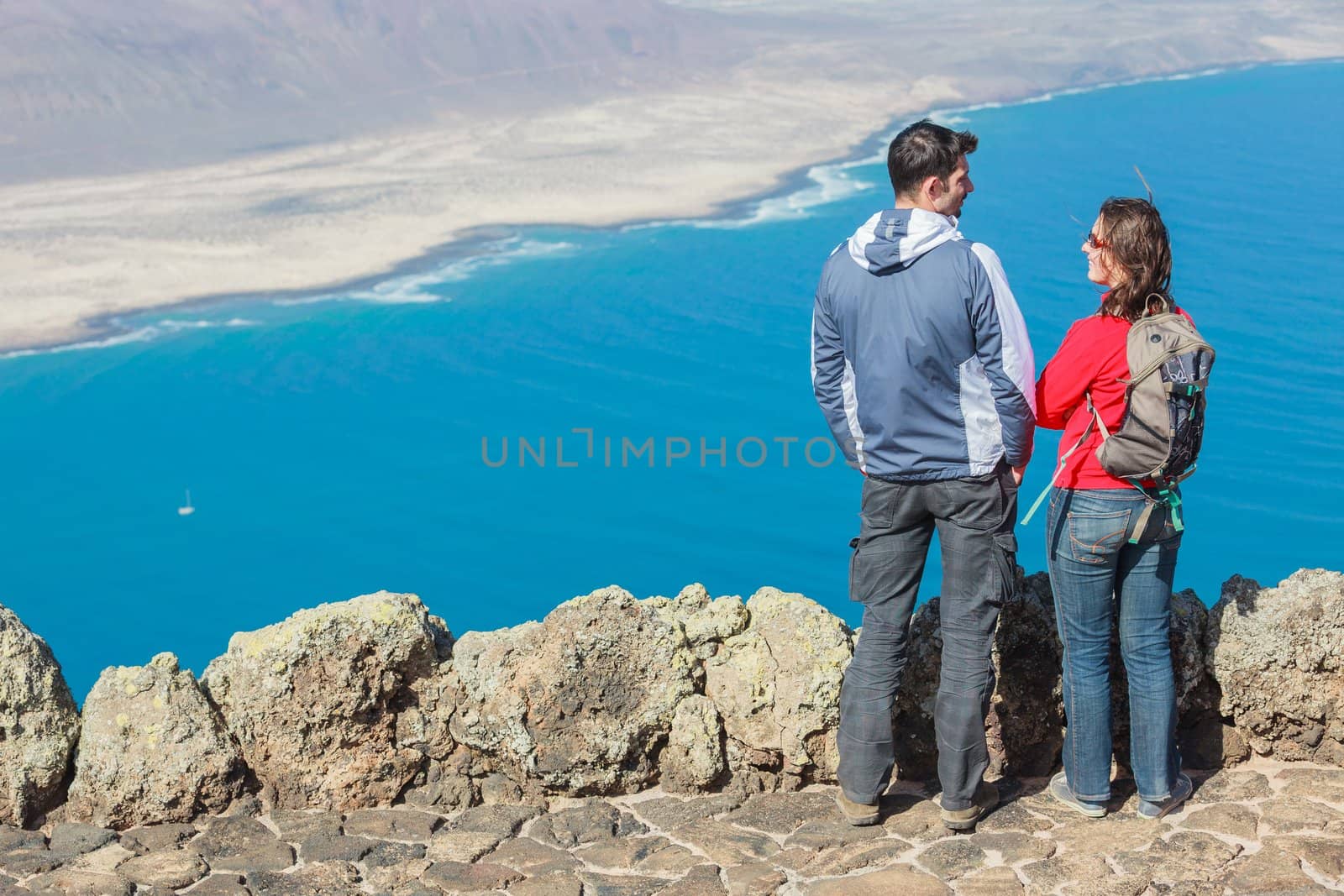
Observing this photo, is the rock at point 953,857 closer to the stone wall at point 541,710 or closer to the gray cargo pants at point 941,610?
the gray cargo pants at point 941,610

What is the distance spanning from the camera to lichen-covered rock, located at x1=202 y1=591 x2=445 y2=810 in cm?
438

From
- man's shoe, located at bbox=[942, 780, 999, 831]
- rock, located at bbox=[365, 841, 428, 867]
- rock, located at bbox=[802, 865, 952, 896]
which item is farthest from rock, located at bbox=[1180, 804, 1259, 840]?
rock, located at bbox=[365, 841, 428, 867]

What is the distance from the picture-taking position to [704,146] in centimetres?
4056

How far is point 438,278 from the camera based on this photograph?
90.1ft

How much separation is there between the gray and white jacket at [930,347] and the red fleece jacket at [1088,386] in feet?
0.31

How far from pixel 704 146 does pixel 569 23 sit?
3273 centimetres

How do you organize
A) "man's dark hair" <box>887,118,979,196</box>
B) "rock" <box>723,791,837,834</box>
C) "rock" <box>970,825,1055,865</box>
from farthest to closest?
"rock" <box>723,791,837,834</box> → "rock" <box>970,825,1055,865</box> → "man's dark hair" <box>887,118,979,196</box>

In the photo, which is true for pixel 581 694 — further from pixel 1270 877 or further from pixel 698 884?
pixel 1270 877

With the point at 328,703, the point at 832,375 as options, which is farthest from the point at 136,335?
the point at 832,375

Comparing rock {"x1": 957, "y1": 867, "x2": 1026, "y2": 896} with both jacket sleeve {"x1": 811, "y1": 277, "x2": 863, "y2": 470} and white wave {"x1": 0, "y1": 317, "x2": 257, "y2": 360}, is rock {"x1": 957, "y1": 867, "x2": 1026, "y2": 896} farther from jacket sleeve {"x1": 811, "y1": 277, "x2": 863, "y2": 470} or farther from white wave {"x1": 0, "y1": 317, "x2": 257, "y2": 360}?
white wave {"x1": 0, "y1": 317, "x2": 257, "y2": 360}

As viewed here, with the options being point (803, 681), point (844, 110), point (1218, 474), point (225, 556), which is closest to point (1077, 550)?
point (803, 681)

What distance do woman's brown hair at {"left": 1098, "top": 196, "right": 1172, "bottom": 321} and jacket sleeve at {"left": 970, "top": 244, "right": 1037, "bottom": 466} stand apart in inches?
10.6

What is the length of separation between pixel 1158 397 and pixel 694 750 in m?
1.89

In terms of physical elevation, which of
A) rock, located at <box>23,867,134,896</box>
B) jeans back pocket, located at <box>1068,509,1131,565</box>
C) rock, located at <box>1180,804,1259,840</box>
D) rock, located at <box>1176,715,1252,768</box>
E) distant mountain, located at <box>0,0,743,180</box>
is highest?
distant mountain, located at <box>0,0,743,180</box>
